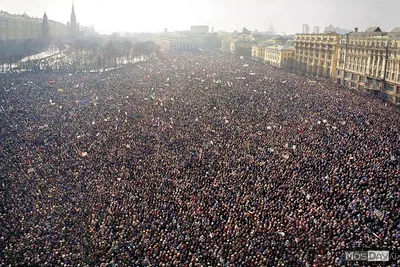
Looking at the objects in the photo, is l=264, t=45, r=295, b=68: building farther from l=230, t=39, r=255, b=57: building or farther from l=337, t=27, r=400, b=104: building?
l=230, t=39, r=255, b=57: building

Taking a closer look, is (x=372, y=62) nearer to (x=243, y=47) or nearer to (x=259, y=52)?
(x=259, y=52)

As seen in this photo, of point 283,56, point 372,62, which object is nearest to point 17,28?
point 283,56

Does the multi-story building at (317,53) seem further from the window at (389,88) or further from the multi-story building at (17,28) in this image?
the multi-story building at (17,28)

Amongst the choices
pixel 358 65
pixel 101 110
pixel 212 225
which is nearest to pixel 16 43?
pixel 101 110

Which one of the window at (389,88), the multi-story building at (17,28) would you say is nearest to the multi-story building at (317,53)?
the window at (389,88)

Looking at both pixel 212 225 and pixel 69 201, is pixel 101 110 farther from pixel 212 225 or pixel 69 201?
pixel 212 225

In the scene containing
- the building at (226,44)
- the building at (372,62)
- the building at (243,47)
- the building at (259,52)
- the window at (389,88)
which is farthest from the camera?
the building at (226,44)
